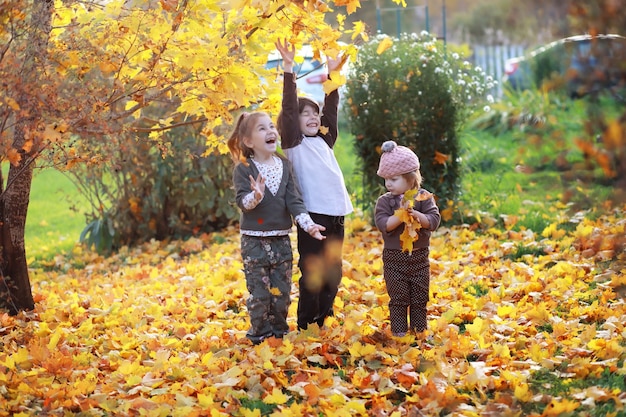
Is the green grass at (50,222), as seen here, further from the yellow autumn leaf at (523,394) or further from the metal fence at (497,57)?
the metal fence at (497,57)

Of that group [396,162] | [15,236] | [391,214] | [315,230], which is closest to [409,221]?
[391,214]

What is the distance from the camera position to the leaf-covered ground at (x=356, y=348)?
11.2 feet

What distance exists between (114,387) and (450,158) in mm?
4544

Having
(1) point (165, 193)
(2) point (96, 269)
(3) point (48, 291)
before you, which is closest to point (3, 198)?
(3) point (48, 291)

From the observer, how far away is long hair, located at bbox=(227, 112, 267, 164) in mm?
4348

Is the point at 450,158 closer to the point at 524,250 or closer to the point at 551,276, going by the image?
the point at 524,250

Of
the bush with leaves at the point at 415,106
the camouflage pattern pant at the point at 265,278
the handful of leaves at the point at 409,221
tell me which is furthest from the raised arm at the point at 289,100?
the bush with leaves at the point at 415,106

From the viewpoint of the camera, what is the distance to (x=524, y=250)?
6285mm

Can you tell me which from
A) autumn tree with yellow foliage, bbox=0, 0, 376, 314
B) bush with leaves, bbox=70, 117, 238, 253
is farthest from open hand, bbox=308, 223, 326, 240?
bush with leaves, bbox=70, 117, 238, 253

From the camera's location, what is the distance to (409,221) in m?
4.10

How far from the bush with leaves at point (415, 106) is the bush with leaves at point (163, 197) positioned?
66.9 inches

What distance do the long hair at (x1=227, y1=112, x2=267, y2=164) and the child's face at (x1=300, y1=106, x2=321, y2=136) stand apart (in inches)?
9.4

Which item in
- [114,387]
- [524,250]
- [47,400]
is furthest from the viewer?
[524,250]

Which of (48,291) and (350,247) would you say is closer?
(48,291)
